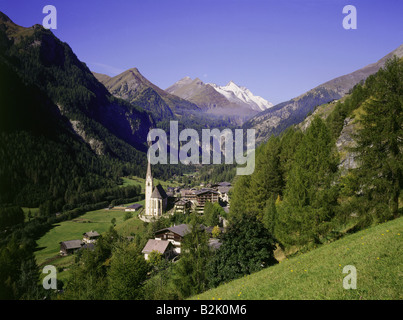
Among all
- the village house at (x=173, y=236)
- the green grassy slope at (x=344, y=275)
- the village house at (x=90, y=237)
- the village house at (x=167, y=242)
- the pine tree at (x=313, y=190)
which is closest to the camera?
the green grassy slope at (x=344, y=275)

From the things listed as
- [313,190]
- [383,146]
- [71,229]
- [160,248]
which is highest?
[383,146]

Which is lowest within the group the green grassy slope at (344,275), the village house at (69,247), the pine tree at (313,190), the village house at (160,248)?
the village house at (69,247)

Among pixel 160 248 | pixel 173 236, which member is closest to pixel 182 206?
pixel 173 236

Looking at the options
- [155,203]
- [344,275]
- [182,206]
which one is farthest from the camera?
[182,206]

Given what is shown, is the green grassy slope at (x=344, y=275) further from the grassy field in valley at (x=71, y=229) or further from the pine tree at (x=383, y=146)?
the grassy field in valley at (x=71, y=229)

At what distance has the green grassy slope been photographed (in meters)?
9.44

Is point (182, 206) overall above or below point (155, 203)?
below

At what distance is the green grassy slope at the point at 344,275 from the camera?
31.0 ft

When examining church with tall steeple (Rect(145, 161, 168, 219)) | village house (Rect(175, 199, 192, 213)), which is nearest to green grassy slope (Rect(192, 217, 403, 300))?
village house (Rect(175, 199, 192, 213))

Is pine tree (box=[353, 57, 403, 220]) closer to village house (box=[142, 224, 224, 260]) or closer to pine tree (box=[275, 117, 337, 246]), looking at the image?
pine tree (box=[275, 117, 337, 246])

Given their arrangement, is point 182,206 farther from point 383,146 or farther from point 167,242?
point 383,146

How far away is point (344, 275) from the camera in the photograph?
36.4 feet

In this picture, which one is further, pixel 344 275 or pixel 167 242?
pixel 167 242

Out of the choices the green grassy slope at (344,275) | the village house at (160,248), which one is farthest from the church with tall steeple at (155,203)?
the green grassy slope at (344,275)
